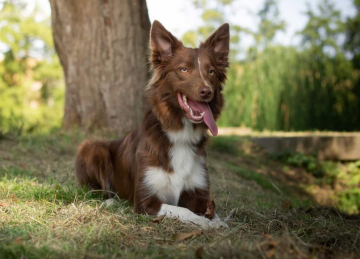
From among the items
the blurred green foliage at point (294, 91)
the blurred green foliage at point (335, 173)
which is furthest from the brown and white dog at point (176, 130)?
the blurred green foliage at point (294, 91)

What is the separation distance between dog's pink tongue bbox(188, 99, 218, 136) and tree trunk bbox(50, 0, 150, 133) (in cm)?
339

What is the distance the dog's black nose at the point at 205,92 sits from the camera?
3688 millimetres

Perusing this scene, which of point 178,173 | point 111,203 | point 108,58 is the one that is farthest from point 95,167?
point 108,58

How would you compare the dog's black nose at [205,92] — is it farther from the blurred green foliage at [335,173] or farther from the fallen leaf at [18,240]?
the blurred green foliage at [335,173]

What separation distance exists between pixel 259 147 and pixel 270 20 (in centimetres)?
2357

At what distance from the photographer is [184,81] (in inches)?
153

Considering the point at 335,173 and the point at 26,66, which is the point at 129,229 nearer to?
the point at 335,173

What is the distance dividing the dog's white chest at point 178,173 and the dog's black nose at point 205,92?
449 millimetres

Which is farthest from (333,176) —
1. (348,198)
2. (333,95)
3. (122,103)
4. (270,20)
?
(270,20)

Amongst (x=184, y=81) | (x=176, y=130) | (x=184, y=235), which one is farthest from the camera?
(x=176, y=130)

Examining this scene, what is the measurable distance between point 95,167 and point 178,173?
48.9 inches

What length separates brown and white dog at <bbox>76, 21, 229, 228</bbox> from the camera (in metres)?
Result: 3.84

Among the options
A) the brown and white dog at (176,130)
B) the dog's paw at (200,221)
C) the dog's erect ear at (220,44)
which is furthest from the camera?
the dog's erect ear at (220,44)

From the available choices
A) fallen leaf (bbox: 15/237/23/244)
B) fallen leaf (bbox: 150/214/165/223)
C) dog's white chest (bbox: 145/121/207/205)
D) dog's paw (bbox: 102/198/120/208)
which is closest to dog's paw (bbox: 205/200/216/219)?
dog's white chest (bbox: 145/121/207/205)
